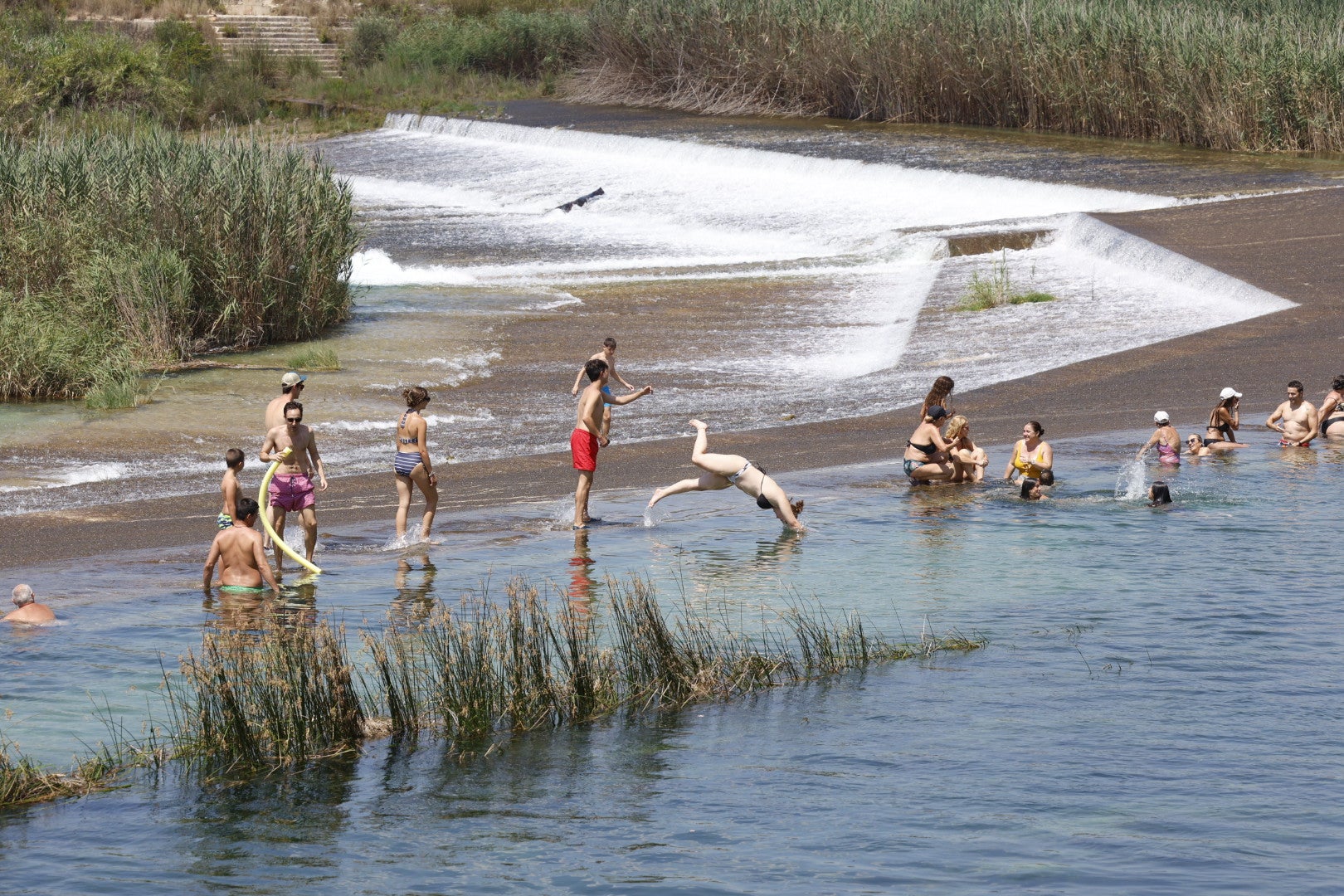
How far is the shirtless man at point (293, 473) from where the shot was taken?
12055 mm

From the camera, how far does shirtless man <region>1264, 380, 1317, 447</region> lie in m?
15.7

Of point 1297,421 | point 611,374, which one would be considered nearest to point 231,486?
point 611,374

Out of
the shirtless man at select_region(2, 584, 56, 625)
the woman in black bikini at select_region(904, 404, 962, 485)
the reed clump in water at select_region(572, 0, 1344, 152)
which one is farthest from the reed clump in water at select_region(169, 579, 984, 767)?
the reed clump in water at select_region(572, 0, 1344, 152)

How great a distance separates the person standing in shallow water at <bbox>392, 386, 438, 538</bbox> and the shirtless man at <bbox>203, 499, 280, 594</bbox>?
1589 millimetres

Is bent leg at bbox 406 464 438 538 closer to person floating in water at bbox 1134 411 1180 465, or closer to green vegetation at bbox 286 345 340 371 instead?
person floating in water at bbox 1134 411 1180 465

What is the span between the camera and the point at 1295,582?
11.6m

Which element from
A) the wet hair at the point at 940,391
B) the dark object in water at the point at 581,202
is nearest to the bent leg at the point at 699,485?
the wet hair at the point at 940,391

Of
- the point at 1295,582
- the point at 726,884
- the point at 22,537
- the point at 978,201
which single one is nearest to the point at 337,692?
the point at 726,884

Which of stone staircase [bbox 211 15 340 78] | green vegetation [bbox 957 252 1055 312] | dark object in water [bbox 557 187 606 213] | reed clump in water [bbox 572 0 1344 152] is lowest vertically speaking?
green vegetation [bbox 957 252 1055 312]

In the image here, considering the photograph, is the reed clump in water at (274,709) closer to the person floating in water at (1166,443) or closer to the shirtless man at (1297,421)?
the person floating in water at (1166,443)

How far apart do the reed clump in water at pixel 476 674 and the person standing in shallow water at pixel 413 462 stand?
2462 mm

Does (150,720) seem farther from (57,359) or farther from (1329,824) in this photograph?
(57,359)

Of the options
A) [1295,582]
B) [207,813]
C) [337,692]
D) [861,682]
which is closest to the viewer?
[207,813]

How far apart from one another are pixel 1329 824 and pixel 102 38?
128 feet
